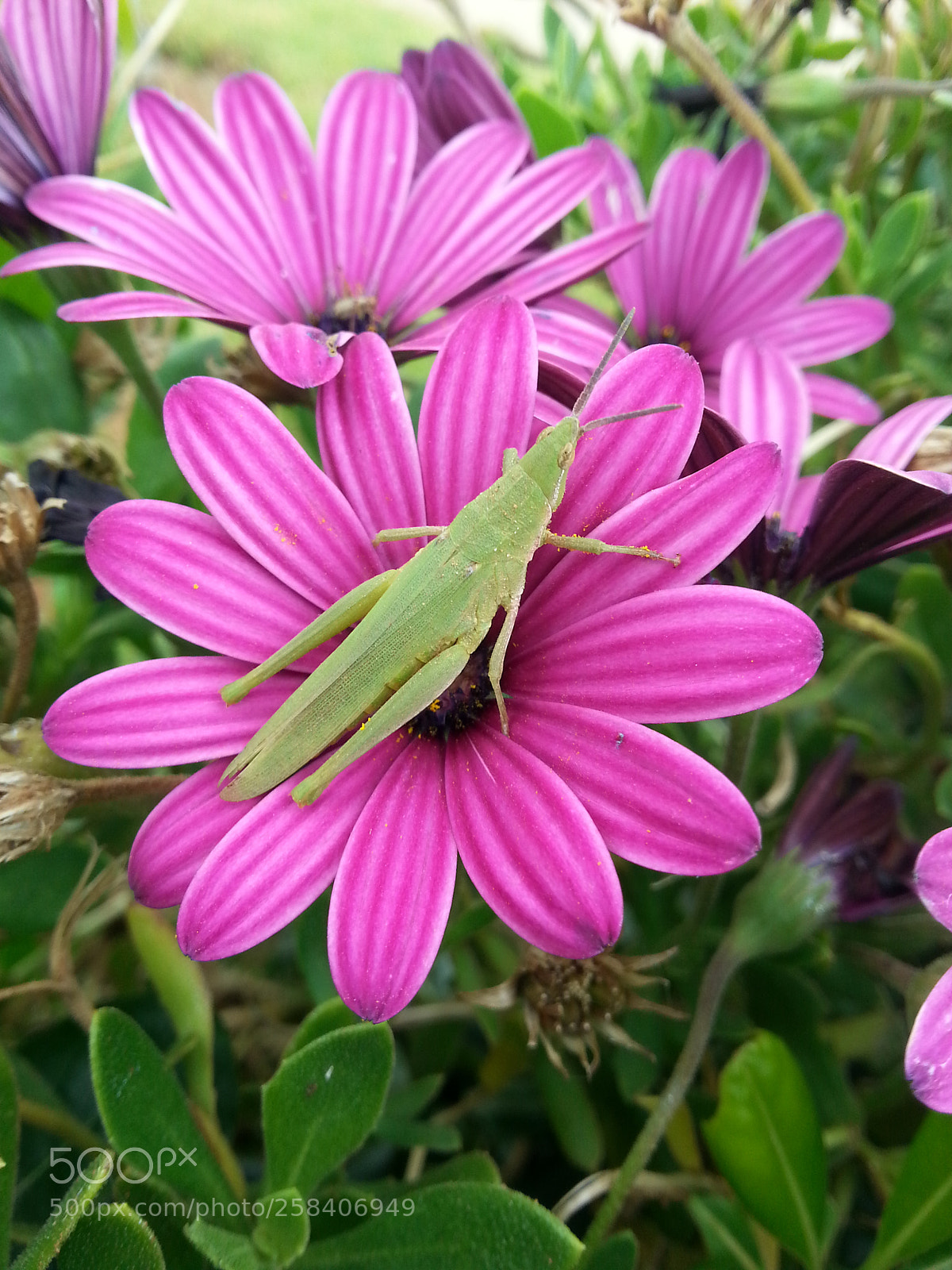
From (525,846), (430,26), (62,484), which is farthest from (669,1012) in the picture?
(430,26)

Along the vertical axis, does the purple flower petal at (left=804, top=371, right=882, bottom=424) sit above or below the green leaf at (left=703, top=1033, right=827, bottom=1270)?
above

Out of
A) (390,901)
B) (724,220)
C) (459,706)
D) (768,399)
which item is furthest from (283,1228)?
(724,220)

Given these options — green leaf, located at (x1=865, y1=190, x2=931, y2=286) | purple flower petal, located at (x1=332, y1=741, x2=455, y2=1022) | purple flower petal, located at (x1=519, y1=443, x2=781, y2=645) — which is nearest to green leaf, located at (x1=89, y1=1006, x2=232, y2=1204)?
purple flower petal, located at (x1=332, y1=741, x2=455, y2=1022)

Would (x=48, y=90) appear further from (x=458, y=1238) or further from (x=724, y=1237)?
(x=724, y=1237)

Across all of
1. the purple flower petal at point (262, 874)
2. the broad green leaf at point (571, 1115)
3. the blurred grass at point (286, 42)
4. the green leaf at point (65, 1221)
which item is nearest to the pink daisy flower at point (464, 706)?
the purple flower petal at point (262, 874)

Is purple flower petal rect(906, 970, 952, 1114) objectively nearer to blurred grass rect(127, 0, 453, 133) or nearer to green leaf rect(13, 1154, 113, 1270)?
green leaf rect(13, 1154, 113, 1270)
